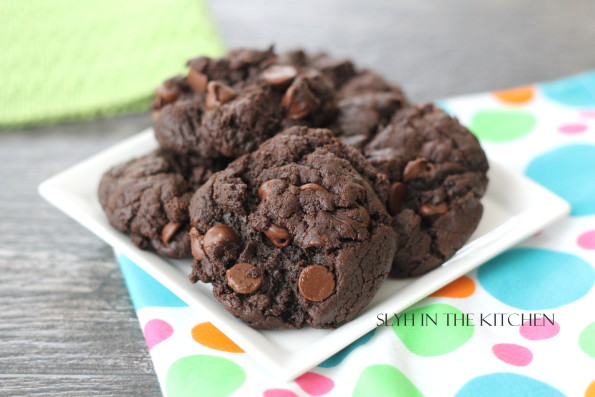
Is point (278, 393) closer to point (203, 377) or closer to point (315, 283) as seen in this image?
point (203, 377)

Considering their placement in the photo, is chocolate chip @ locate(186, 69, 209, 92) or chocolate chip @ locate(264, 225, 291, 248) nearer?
chocolate chip @ locate(264, 225, 291, 248)

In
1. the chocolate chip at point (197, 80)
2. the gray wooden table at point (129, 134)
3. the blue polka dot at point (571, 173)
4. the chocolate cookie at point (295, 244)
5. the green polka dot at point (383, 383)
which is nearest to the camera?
the green polka dot at point (383, 383)

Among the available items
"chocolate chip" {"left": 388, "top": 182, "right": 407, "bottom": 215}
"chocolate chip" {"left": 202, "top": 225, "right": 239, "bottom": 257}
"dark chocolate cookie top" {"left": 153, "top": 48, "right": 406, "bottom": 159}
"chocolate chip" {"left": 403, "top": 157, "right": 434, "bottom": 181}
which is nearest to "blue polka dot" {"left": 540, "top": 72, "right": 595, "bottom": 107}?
"dark chocolate cookie top" {"left": 153, "top": 48, "right": 406, "bottom": 159}

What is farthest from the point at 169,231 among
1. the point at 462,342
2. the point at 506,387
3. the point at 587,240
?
the point at 587,240

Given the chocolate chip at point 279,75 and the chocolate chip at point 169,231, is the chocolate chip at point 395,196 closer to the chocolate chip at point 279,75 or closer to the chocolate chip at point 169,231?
the chocolate chip at point 279,75

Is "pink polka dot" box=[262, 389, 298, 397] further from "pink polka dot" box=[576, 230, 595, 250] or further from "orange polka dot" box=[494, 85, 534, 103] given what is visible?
"orange polka dot" box=[494, 85, 534, 103]

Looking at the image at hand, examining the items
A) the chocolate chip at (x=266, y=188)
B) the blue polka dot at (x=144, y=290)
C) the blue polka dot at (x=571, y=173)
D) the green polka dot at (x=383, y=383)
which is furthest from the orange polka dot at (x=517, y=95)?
the blue polka dot at (x=144, y=290)

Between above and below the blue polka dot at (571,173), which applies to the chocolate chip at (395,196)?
above
